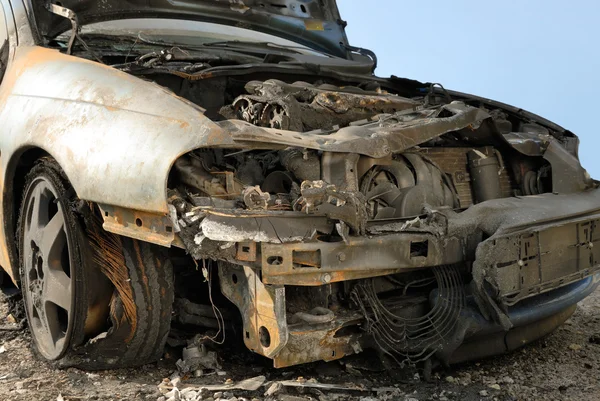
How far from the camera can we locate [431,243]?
2781 mm

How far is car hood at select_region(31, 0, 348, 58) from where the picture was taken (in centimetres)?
402

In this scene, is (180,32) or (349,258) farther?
(180,32)

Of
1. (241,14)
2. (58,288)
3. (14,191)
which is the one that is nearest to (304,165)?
(58,288)

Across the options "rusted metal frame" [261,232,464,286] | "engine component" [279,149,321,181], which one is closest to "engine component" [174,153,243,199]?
"engine component" [279,149,321,181]

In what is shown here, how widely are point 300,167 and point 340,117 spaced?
0.68 meters

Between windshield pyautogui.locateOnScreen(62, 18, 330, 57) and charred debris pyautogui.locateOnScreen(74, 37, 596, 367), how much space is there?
456 millimetres

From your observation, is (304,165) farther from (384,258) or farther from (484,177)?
(484,177)

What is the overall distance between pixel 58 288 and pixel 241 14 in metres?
2.63

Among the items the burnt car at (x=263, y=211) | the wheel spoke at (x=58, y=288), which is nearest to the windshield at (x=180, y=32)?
the burnt car at (x=263, y=211)

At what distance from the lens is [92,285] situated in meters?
2.98

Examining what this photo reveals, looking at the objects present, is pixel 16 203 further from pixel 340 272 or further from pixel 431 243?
pixel 431 243

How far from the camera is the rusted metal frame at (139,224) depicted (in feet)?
8.15

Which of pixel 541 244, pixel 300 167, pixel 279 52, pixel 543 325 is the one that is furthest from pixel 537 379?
pixel 279 52

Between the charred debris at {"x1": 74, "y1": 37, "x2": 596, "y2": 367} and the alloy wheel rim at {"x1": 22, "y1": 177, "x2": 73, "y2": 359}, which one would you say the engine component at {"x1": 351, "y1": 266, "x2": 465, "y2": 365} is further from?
the alloy wheel rim at {"x1": 22, "y1": 177, "x2": 73, "y2": 359}
